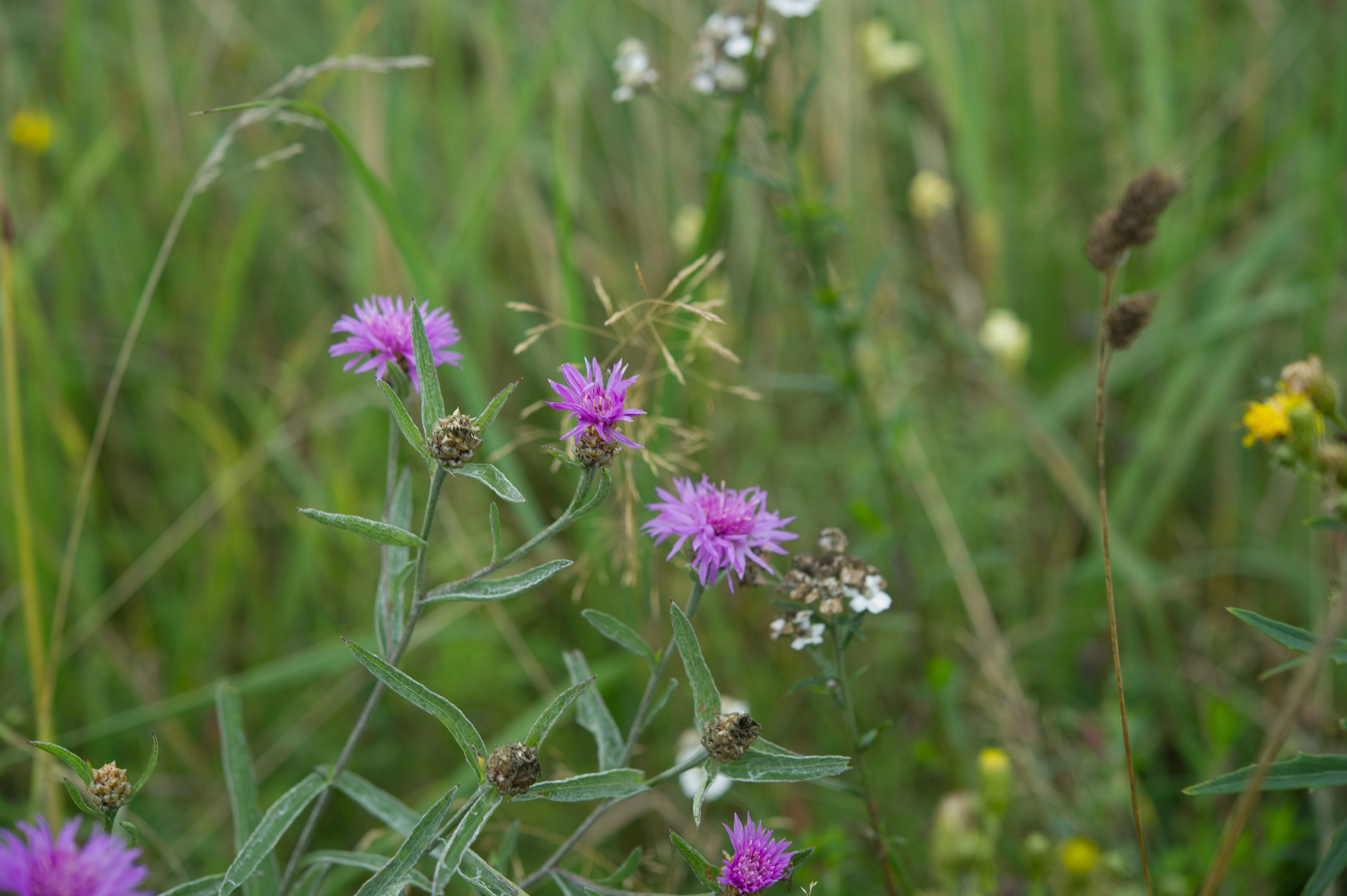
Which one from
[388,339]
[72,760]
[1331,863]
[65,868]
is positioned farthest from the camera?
[388,339]

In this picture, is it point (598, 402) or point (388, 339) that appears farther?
point (388, 339)

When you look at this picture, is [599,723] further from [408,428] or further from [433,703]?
[408,428]

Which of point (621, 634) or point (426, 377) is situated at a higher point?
point (426, 377)

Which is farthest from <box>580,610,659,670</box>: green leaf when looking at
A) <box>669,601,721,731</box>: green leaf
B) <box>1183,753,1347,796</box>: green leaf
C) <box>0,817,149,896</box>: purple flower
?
<box>1183,753,1347,796</box>: green leaf

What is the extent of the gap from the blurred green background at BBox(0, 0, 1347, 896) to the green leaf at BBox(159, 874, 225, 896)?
517 millimetres

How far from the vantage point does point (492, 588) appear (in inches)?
41.4

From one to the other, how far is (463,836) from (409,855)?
82 millimetres

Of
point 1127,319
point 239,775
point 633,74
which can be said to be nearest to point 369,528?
point 239,775

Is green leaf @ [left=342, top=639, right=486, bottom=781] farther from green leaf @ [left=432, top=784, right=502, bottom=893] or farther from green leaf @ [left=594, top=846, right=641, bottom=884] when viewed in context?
green leaf @ [left=594, top=846, right=641, bottom=884]

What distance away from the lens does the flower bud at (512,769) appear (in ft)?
3.16

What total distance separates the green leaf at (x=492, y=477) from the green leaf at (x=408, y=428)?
0.11 feet

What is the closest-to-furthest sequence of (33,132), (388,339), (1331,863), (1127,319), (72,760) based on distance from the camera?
(72,760)
(1331,863)
(388,339)
(1127,319)
(33,132)

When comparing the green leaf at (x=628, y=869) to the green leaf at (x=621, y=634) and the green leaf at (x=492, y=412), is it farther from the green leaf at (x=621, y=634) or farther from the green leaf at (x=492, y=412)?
the green leaf at (x=492, y=412)

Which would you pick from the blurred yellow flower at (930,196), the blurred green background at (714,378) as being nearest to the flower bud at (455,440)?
the blurred green background at (714,378)
